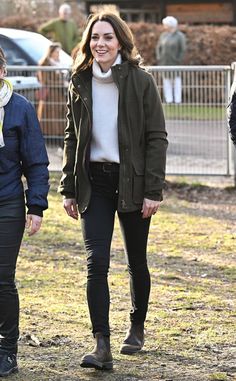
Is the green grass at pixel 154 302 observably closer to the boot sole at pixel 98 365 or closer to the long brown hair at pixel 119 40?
the boot sole at pixel 98 365

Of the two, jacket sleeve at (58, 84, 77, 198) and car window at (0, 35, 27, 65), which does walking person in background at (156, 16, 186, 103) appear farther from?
jacket sleeve at (58, 84, 77, 198)

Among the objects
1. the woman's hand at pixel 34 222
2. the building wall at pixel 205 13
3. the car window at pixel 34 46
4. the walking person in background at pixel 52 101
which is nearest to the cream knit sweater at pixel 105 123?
the woman's hand at pixel 34 222

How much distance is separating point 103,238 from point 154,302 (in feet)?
6.49

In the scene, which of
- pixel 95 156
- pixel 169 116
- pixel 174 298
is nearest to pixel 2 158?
pixel 95 156

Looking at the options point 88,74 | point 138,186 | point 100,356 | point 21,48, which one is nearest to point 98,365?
point 100,356

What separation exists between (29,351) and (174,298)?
1.73 metres

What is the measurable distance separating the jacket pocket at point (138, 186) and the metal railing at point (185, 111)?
674 cm

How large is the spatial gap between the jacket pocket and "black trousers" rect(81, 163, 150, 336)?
9cm

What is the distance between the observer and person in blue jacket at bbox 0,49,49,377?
598 cm

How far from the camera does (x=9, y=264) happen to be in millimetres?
6043

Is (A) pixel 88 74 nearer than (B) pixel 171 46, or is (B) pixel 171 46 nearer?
(A) pixel 88 74

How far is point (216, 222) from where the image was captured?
37.6 feet

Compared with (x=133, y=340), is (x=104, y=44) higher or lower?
higher

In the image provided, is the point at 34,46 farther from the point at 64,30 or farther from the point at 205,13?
the point at 205,13
